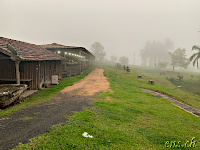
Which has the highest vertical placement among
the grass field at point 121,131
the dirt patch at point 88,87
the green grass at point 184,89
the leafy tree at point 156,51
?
the leafy tree at point 156,51

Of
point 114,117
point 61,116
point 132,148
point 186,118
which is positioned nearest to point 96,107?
point 114,117

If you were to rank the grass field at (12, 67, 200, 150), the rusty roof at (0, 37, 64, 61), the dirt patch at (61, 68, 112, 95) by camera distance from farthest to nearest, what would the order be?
1. the dirt patch at (61, 68, 112, 95)
2. the rusty roof at (0, 37, 64, 61)
3. the grass field at (12, 67, 200, 150)

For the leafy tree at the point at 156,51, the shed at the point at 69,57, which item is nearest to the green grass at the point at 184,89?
the shed at the point at 69,57

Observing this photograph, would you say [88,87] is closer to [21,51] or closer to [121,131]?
[21,51]

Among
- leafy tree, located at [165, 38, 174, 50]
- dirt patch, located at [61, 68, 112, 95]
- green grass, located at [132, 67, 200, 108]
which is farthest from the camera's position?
leafy tree, located at [165, 38, 174, 50]

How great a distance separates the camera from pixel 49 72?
49.3 ft

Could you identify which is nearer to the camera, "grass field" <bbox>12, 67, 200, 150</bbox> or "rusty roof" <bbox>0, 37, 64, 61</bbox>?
"grass field" <bbox>12, 67, 200, 150</bbox>

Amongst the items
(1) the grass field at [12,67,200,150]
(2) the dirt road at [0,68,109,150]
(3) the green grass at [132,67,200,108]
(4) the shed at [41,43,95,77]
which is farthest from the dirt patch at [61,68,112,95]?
(3) the green grass at [132,67,200,108]

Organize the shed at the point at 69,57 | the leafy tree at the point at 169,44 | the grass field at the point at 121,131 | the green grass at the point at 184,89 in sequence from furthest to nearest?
1. the leafy tree at the point at 169,44
2. the shed at the point at 69,57
3. the green grass at the point at 184,89
4. the grass field at the point at 121,131

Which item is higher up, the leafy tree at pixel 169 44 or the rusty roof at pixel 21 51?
the leafy tree at pixel 169 44

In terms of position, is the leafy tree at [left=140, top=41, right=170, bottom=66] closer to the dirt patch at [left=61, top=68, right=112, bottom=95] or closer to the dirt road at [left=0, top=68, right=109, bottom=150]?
the dirt patch at [left=61, top=68, right=112, bottom=95]

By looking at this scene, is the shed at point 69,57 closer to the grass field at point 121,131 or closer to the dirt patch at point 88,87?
the dirt patch at point 88,87

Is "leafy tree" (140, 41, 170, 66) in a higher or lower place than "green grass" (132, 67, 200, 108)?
higher

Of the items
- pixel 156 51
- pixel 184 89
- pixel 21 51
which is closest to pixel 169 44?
pixel 156 51
